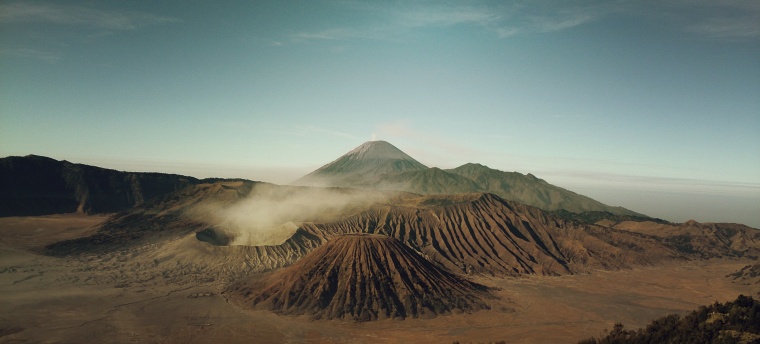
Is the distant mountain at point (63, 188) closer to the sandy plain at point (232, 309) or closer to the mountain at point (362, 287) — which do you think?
the sandy plain at point (232, 309)

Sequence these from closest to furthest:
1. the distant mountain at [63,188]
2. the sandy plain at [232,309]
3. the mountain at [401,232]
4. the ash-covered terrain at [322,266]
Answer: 1. the sandy plain at [232,309]
2. the ash-covered terrain at [322,266]
3. the mountain at [401,232]
4. the distant mountain at [63,188]

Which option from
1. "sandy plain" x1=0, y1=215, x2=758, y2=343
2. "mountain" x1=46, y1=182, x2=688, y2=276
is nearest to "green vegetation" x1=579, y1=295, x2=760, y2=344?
"sandy plain" x1=0, y1=215, x2=758, y2=343

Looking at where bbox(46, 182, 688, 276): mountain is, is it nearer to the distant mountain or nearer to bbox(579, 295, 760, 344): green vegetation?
the distant mountain

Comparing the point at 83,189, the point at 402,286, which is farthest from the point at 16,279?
the point at 83,189

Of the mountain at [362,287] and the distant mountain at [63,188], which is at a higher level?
the distant mountain at [63,188]

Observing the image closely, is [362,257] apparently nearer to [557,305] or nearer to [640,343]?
[557,305]

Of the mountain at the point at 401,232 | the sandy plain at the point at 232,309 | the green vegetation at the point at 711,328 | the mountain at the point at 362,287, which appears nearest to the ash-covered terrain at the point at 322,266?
the mountain at the point at 362,287

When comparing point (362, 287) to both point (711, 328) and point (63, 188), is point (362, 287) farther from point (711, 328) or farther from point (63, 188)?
point (63, 188)
